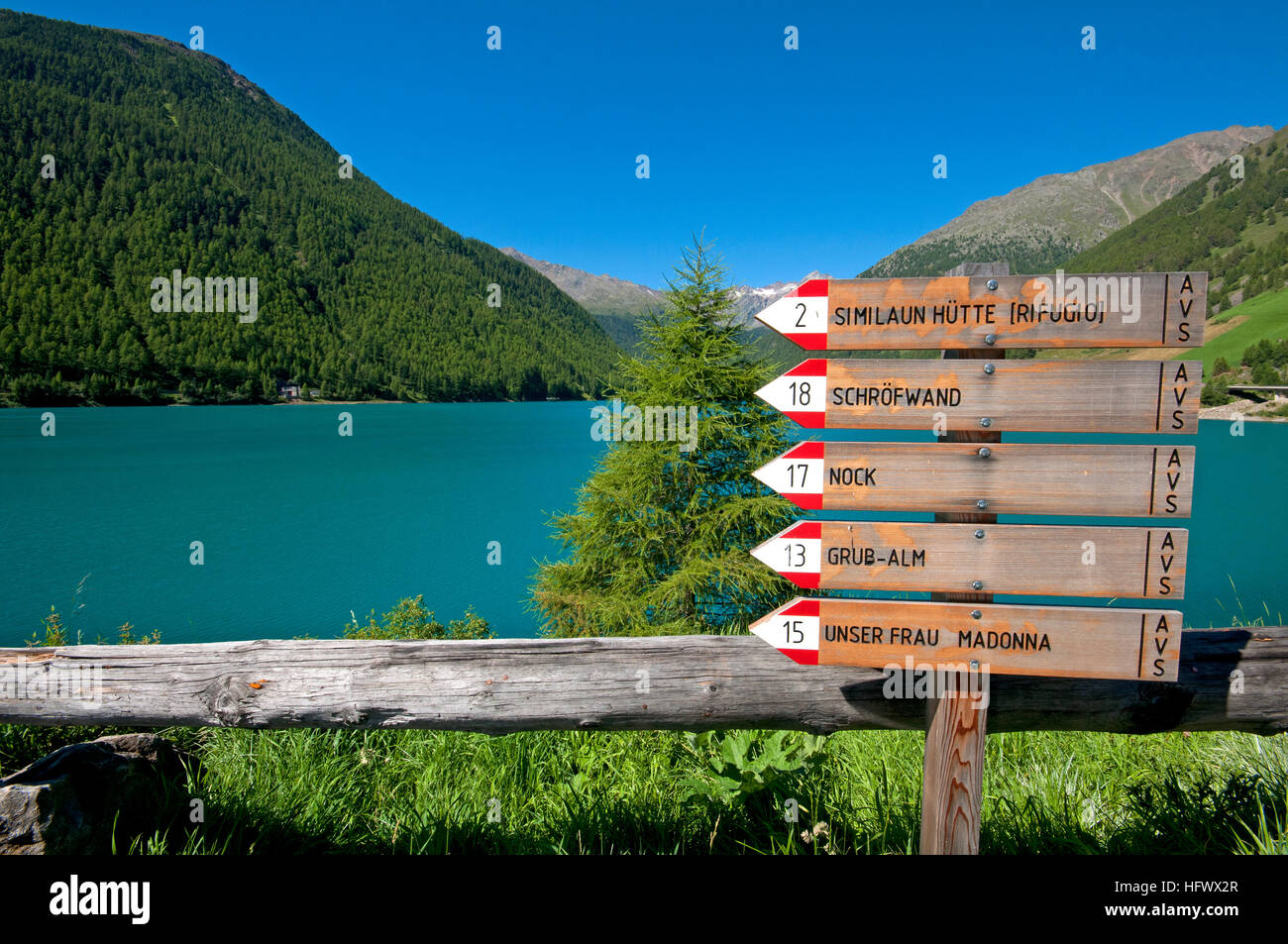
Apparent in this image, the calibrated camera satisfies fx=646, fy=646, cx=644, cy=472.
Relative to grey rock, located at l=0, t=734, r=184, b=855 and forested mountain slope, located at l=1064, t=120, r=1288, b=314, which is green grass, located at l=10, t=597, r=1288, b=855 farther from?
forested mountain slope, located at l=1064, t=120, r=1288, b=314

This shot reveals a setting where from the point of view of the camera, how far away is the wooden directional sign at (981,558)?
1888mm

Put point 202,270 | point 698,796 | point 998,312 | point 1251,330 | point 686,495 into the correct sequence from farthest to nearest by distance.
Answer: point 202,270 < point 1251,330 < point 686,495 < point 698,796 < point 998,312

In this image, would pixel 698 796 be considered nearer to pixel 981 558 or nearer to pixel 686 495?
pixel 981 558

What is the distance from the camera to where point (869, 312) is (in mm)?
1975

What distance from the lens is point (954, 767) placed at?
2121mm

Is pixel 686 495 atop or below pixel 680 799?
atop

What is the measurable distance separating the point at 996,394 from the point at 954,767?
122 cm

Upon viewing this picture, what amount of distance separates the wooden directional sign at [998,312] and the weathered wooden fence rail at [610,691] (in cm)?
113

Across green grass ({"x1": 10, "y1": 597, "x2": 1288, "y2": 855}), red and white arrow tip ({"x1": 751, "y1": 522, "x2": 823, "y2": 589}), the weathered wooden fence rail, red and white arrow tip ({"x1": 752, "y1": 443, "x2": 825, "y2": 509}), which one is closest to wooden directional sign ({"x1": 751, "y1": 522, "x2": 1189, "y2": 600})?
red and white arrow tip ({"x1": 751, "y1": 522, "x2": 823, "y2": 589})

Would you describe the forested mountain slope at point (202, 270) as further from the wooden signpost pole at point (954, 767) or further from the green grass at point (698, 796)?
the wooden signpost pole at point (954, 767)

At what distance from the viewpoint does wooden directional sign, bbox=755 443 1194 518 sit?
6.21 feet

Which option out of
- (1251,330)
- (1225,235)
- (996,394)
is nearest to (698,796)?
(996,394)

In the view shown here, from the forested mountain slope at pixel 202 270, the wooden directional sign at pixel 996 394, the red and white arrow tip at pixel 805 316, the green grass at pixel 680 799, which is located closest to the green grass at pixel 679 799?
the green grass at pixel 680 799
